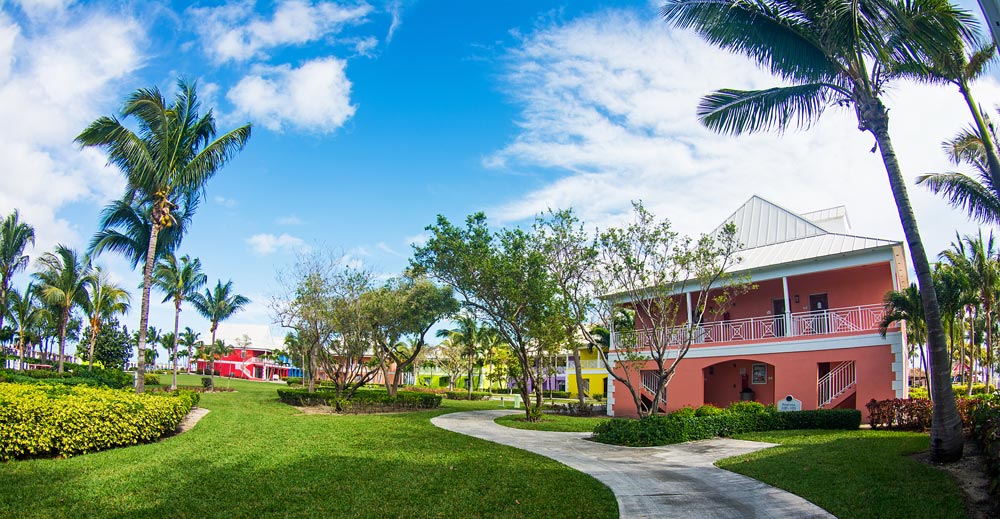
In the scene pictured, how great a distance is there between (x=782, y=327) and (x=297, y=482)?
1823cm

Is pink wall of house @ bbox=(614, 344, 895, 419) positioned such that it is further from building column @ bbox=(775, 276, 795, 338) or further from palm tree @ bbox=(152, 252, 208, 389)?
palm tree @ bbox=(152, 252, 208, 389)

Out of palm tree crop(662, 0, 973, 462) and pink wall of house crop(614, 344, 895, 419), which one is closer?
palm tree crop(662, 0, 973, 462)

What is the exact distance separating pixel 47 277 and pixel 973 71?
1631 inches

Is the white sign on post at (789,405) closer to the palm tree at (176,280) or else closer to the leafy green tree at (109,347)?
the palm tree at (176,280)

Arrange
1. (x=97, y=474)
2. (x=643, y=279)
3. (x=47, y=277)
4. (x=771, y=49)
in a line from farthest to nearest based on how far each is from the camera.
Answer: (x=47, y=277) < (x=643, y=279) < (x=771, y=49) < (x=97, y=474)

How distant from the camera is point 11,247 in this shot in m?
26.1

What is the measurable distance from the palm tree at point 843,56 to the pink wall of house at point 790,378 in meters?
9.33

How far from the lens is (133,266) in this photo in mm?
21766

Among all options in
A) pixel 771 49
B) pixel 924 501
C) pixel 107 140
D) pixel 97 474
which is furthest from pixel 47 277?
pixel 924 501

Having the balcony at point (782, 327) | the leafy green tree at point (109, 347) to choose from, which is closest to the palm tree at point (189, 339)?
the leafy green tree at point (109, 347)

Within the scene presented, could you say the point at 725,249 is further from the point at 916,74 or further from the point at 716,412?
the point at 916,74

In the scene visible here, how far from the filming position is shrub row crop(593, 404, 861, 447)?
1493cm

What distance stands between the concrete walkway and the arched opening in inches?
340

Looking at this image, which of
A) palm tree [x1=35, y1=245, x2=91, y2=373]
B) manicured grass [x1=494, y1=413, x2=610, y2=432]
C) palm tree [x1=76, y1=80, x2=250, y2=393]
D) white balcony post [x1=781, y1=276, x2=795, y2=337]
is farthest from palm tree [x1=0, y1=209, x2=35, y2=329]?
white balcony post [x1=781, y1=276, x2=795, y2=337]
